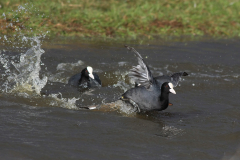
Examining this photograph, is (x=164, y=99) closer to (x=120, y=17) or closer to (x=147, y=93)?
(x=147, y=93)

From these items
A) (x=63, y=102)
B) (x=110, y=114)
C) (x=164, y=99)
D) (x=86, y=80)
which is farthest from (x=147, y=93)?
(x=86, y=80)

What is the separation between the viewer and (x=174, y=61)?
28.2ft

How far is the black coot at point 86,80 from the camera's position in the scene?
6.88 meters

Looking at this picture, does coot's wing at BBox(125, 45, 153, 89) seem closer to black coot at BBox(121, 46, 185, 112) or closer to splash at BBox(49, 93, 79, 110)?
black coot at BBox(121, 46, 185, 112)

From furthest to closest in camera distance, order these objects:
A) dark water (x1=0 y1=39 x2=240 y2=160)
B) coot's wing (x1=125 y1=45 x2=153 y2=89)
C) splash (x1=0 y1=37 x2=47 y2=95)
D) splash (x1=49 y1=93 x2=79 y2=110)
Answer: splash (x1=0 y1=37 x2=47 y2=95) → splash (x1=49 y1=93 x2=79 y2=110) → coot's wing (x1=125 y1=45 x2=153 y2=89) → dark water (x1=0 y1=39 x2=240 y2=160)

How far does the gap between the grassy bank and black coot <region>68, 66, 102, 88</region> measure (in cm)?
301

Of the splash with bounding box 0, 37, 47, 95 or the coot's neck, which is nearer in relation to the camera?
the coot's neck

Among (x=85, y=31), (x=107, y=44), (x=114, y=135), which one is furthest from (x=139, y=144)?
(x=85, y=31)

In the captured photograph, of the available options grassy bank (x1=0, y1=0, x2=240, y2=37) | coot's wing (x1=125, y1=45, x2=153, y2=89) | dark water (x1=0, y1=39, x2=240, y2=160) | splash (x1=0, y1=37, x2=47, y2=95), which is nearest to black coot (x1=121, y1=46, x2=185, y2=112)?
coot's wing (x1=125, y1=45, x2=153, y2=89)

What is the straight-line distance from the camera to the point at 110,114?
510 cm

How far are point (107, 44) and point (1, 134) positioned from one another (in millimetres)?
5630

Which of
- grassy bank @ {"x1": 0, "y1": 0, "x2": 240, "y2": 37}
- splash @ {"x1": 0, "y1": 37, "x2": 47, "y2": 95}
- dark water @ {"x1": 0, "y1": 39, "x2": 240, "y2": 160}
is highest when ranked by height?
grassy bank @ {"x1": 0, "y1": 0, "x2": 240, "y2": 37}

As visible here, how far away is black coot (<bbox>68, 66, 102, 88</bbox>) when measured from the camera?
6883 mm

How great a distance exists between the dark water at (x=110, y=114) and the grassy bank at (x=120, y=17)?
1.37 metres
